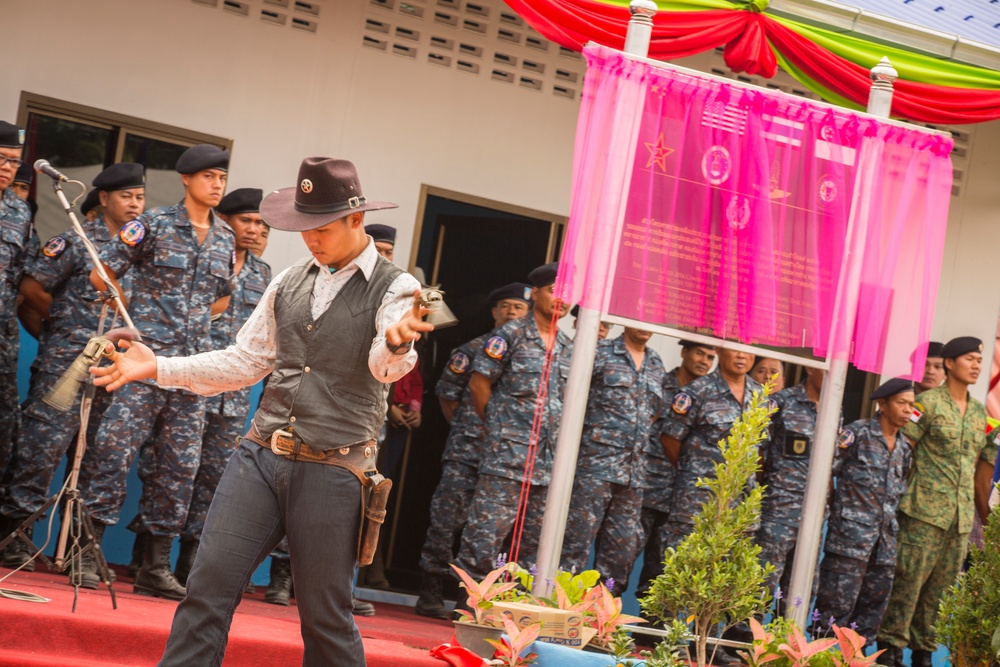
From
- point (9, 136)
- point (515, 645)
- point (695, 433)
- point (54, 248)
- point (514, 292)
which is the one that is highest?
point (9, 136)

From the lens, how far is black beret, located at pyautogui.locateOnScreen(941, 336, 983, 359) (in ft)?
26.6

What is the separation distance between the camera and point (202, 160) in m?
5.80

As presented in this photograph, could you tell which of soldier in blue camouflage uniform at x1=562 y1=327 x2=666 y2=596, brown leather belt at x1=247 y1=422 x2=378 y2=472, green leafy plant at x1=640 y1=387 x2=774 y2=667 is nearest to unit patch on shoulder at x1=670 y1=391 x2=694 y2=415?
soldier in blue camouflage uniform at x1=562 y1=327 x2=666 y2=596

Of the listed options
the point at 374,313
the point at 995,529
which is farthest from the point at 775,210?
the point at 374,313

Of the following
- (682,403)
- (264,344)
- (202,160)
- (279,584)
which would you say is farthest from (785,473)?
(264,344)

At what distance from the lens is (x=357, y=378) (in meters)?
3.68

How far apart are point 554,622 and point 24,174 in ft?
13.6

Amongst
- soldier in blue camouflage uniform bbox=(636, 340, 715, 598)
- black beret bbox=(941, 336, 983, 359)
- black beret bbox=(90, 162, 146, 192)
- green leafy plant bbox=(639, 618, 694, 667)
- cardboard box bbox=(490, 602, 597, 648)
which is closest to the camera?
green leafy plant bbox=(639, 618, 694, 667)

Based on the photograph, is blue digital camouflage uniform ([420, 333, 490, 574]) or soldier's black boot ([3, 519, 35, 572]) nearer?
soldier's black boot ([3, 519, 35, 572])

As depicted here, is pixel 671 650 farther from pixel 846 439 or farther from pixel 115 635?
pixel 846 439

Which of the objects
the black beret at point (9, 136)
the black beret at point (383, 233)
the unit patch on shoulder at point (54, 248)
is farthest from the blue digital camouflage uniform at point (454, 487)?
the black beret at point (9, 136)

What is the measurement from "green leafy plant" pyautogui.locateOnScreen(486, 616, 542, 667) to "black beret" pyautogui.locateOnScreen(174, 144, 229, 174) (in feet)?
8.99

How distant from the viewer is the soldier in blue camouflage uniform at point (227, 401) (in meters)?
6.48

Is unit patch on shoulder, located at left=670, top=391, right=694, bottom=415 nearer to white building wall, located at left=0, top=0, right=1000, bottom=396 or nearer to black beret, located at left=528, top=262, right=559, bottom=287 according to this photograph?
black beret, located at left=528, top=262, right=559, bottom=287
